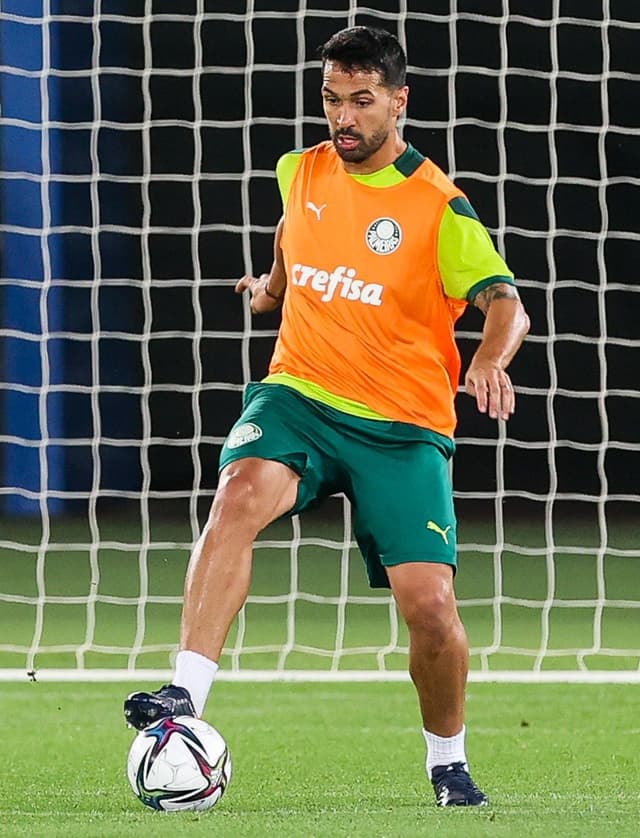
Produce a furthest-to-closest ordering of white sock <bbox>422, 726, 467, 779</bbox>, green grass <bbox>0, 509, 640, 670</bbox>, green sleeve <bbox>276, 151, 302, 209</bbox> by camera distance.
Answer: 1. green grass <bbox>0, 509, 640, 670</bbox>
2. green sleeve <bbox>276, 151, 302, 209</bbox>
3. white sock <bbox>422, 726, 467, 779</bbox>

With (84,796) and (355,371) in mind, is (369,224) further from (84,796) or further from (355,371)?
(84,796)

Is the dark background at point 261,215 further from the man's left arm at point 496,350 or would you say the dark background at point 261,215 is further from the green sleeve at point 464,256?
the man's left arm at point 496,350

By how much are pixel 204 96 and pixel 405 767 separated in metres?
7.84

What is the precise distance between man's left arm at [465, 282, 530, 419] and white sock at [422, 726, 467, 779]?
2.86 feet

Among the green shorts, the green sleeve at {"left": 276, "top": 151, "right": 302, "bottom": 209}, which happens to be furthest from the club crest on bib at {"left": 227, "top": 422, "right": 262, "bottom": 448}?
the green sleeve at {"left": 276, "top": 151, "right": 302, "bottom": 209}

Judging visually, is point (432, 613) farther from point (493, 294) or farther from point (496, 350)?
point (493, 294)

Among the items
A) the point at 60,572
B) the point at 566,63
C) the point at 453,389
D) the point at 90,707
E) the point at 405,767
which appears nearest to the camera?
the point at 453,389

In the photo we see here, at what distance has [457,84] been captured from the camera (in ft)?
40.4

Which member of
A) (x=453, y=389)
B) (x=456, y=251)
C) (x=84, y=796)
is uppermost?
(x=456, y=251)

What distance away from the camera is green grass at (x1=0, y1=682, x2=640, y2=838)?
3775mm

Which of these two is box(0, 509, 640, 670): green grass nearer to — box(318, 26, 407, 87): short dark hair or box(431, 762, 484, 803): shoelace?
box(431, 762, 484, 803): shoelace

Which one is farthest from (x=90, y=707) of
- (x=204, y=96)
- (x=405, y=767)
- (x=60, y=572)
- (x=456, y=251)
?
(x=204, y=96)

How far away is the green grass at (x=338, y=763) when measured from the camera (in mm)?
3775

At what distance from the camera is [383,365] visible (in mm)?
4430
